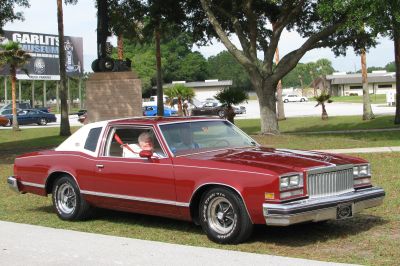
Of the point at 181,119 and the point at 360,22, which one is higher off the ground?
the point at 360,22

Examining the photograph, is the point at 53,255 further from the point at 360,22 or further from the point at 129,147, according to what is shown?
the point at 360,22

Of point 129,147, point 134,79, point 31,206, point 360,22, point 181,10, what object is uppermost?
point 181,10

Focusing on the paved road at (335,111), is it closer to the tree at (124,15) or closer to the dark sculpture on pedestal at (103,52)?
the tree at (124,15)

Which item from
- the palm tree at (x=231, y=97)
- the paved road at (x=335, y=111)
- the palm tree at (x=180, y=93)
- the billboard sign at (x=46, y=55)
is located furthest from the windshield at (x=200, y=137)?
the billboard sign at (x=46, y=55)

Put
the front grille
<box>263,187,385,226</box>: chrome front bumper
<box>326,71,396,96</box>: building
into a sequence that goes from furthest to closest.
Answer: <box>326,71,396,96</box>: building
the front grille
<box>263,187,385,226</box>: chrome front bumper

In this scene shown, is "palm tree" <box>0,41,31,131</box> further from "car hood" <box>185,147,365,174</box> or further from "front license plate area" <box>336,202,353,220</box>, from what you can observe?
"front license plate area" <box>336,202,353,220</box>

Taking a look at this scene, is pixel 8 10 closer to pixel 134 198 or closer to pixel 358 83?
pixel 134 198

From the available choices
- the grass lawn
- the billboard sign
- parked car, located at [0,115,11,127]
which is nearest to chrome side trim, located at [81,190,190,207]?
the grass lawn

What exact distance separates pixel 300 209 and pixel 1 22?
695 inches

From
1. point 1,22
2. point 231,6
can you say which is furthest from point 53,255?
point 231,6

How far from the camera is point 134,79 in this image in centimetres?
2133

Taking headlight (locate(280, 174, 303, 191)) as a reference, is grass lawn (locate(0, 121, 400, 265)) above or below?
below

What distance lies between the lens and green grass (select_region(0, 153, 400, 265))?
636cm

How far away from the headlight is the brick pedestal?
1492cm
